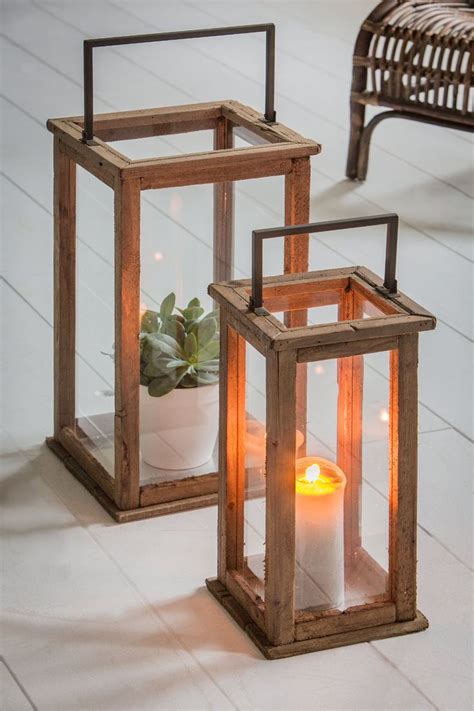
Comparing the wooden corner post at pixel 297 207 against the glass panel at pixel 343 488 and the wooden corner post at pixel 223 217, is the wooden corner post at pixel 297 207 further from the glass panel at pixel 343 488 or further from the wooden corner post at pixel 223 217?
the glass panel at pixel 343 488

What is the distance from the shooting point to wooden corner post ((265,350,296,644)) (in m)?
1.39

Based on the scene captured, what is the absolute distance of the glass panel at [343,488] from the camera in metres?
1.48

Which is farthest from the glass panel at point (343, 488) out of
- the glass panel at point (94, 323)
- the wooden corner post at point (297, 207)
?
the glass panel at point (94, 323)

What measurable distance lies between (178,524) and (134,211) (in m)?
0.39

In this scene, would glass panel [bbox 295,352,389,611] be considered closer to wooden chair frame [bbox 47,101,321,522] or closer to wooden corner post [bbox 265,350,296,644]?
wooden corner post [bbox 265,350,296,644]

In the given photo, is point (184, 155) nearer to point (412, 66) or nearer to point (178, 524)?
point (178, 524)

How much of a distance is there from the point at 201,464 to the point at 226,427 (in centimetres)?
33

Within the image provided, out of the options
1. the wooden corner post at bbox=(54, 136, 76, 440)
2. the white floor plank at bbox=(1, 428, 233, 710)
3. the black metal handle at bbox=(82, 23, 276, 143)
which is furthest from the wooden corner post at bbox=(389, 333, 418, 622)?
the wooden corner post at bbox=(54, 136, 76, 440)

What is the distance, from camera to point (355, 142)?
296cm

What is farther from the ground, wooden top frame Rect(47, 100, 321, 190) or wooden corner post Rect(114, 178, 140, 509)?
wooden top frame Rect(47, 100, 321, 190)

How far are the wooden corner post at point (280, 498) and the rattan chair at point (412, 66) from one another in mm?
1489

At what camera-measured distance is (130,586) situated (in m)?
1.62

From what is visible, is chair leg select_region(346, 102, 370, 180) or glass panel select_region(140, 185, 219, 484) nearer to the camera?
glass panel select_region(140, 185, 219, 484)

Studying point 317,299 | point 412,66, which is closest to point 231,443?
point 317,299
